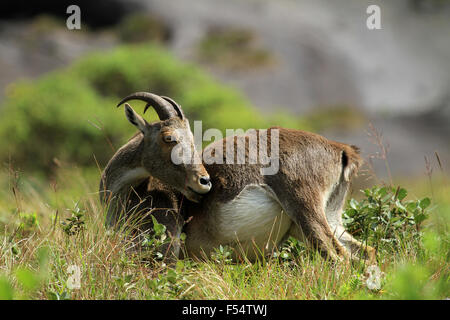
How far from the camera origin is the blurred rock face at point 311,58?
22.1m

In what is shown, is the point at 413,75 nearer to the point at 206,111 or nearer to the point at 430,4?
the point at 430,4

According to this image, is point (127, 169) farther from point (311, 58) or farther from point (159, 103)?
point (311, 58)

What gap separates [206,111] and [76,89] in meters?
4.14

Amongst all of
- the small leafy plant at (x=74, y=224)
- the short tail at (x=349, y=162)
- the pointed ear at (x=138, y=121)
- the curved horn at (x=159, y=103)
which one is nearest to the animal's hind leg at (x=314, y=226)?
the short tail at (x=349, y=162)

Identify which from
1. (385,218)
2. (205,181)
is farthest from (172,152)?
(385,218)

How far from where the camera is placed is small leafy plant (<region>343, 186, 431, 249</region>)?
4828 millimetres

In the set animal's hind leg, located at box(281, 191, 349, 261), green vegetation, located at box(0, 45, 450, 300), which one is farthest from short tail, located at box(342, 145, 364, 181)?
animal's hind leg, located at box(281, 191, 349, 261)

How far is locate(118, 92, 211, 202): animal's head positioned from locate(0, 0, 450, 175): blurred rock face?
55.6 ft

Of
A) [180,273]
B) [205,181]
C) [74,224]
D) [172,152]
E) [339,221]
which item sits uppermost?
[172,152]

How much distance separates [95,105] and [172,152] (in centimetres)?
1236

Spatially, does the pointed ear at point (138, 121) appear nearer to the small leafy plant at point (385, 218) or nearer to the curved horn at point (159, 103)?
the curved horn at point (159, 103)

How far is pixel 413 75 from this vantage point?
23.1 metres

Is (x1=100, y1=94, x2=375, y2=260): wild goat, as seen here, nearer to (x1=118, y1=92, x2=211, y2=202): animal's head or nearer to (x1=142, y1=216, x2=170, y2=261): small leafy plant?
(x1=118, y1=92, x2=211, y2=202): animal's head

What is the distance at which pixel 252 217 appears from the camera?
15.1 ft
